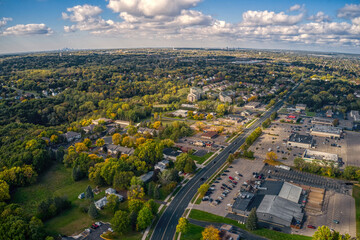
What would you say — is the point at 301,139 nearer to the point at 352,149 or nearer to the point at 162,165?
the point at 352,149

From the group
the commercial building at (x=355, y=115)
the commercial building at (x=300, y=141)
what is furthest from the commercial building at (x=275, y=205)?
the commercial building at (x=355, y=115)

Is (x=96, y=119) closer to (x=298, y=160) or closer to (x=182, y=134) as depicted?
(x=182, y=134)

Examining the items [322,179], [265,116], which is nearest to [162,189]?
[322,179]

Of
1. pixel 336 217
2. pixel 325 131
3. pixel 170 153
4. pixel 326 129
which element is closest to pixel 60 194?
pixel 170 153

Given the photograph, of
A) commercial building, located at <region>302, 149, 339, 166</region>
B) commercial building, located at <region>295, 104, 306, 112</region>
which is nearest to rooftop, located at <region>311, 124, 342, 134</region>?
commercial building, located at <region>302, 149, 339, 166</region>

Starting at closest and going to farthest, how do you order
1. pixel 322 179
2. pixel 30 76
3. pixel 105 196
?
pixel 105 196
pixel 322 179
pixel 30 76
